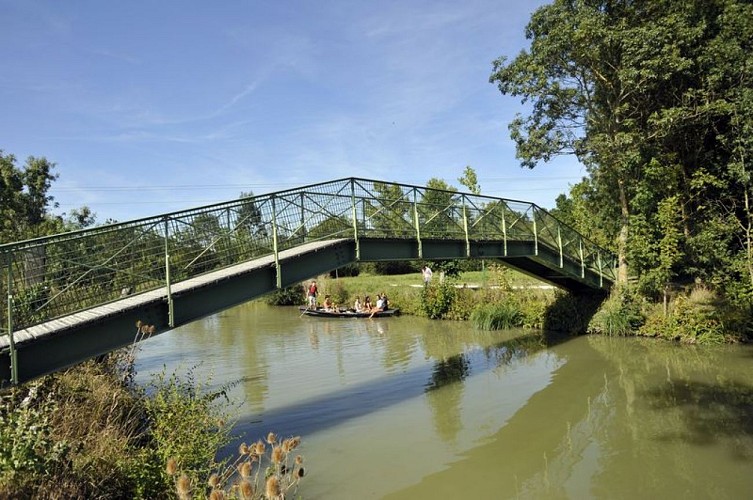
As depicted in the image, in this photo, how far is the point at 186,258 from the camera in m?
8.64

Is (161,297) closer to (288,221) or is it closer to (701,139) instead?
(288,221)

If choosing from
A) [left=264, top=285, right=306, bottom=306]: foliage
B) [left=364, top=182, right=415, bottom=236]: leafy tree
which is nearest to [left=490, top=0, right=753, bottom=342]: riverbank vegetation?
[left=364, top=182, right=415, bottom=236]: leafy tree

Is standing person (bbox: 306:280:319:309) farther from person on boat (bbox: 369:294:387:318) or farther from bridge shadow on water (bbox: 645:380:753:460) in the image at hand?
bridge shadow on water (bbox: 645:380:753:460)

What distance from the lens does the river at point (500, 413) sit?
6.66 metres

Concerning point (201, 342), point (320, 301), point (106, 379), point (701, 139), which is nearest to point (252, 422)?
point (106, 379)

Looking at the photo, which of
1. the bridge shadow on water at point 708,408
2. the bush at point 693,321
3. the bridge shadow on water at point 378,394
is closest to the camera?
the bridge shadow on water at point 708,408

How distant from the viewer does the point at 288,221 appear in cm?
960

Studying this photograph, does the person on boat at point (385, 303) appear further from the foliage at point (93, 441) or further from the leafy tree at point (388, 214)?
the foliage at point (93, 441)

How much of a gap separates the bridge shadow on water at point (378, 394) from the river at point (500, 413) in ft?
0.13

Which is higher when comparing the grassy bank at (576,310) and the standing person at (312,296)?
the standing person at (312,296)

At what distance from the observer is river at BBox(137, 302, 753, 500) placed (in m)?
6.66

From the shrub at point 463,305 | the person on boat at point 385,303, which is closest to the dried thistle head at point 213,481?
the shrub at point 463,305

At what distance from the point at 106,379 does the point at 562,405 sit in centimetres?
838

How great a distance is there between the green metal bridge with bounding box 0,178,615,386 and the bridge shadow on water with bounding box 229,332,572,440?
2430mm
